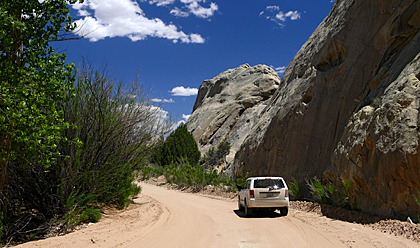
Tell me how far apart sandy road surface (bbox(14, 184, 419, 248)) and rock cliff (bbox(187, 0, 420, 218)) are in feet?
6.53

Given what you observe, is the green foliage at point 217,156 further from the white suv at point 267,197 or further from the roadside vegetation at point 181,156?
the white suv at point 267,197

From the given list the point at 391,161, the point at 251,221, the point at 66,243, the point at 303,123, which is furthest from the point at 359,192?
the point at 66,243

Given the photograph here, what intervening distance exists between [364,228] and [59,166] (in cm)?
925

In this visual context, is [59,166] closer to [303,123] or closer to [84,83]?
[84,83]

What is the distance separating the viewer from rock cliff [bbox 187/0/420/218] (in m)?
10.5

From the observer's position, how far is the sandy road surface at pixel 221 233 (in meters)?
8.02

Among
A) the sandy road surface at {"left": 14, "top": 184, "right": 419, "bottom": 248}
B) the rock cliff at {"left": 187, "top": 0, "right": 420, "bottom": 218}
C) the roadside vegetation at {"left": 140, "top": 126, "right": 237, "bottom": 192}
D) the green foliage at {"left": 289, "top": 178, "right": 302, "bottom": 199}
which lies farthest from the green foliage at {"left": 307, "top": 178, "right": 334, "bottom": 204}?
the roadside vegetation at {"left": 140, "top": 126, "right": 237, "bottom": 192}

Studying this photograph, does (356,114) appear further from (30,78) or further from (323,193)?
(30,78)

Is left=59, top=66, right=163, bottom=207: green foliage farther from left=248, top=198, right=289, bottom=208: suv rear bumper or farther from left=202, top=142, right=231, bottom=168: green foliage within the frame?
left=202, top=142, right=231, bottom=168: green foliage

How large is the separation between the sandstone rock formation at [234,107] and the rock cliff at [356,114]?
66.2 feet

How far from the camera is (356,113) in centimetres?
A: 1362

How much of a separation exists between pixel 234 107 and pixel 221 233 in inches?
1590

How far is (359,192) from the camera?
1201cm

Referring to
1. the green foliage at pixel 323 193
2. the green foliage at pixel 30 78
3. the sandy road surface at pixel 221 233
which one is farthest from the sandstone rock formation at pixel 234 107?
the green foliage at pixel 30 78
